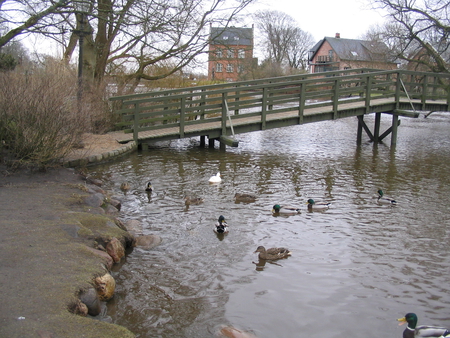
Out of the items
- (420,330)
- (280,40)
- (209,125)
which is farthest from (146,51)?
(280,40)

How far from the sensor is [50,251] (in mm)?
5922

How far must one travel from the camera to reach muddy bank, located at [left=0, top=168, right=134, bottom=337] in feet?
14.4

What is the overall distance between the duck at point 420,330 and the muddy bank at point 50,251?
9.42ft

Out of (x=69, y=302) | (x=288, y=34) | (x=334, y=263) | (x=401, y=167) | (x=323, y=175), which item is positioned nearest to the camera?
(x=69, y=302)

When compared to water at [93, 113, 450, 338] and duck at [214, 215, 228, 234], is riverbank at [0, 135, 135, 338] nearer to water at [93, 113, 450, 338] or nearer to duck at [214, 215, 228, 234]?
water at [93, 113, 450, 338]

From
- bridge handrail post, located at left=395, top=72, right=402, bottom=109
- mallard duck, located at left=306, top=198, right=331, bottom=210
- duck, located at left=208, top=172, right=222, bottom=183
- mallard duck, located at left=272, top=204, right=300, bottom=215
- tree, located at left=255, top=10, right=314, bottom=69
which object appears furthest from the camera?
tree, located at left=255, top=10, right=314, bottom=69

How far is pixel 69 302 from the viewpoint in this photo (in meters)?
4.75

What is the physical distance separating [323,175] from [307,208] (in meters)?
3.41

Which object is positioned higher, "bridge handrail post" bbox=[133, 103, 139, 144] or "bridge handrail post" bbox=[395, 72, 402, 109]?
"bridge handrail post" bbox=[395, 72, 402, 109]

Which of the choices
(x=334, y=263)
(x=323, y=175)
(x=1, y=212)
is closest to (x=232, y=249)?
(x=334, y=263)

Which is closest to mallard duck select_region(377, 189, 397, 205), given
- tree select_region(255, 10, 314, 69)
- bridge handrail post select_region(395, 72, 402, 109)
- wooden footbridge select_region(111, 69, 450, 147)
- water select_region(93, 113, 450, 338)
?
water select_region(93, 113, 450, 338)

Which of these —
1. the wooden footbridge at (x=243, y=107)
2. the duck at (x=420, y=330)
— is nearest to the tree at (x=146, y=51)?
the wooden footbridge at (x=243, y=107)

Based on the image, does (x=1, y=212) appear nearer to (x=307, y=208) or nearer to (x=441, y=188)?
(x=307, y=208)

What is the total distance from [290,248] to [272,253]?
607 mm
